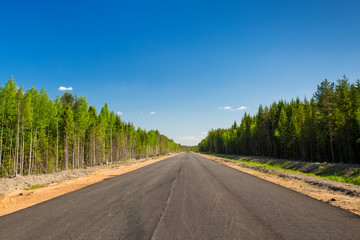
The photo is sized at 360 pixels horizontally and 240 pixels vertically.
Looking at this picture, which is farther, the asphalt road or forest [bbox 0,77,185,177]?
forest [bbox 0,77,185,177]

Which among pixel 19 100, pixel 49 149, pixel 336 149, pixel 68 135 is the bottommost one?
pixel 336 149

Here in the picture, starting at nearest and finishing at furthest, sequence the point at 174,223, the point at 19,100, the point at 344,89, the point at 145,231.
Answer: the point at 145,231 → the point at 174,223 → the point at 19,100 → the point at 344,89

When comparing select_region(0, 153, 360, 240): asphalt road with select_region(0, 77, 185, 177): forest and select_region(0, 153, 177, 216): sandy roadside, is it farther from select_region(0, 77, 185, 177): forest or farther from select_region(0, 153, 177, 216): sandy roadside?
select_region(0, 77, 185, 177): forest

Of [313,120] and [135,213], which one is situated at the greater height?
[313,120]

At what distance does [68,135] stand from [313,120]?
4829 centimetres

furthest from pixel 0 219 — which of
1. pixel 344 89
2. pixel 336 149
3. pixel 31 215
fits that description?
pixel 336 149

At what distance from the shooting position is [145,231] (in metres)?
4.62

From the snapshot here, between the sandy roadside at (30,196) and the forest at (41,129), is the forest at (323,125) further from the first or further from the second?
the forest at (41,129)


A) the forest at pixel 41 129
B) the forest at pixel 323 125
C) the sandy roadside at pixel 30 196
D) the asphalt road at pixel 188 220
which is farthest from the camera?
the forest at pixel 323 125

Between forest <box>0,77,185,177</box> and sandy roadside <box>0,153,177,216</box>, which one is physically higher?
forest <box>0,77,185,177</box>

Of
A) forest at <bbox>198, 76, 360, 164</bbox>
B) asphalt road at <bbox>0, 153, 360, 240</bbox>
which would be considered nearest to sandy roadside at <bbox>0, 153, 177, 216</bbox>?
asphalt road at <bbox>0, 153, 360, 240</bbox>

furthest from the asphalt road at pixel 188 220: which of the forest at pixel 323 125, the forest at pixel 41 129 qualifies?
the forest at pixel 323 125

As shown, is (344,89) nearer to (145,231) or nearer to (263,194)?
(263,194)

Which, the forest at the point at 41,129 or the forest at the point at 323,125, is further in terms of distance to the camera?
the forest at the point at 323,125
